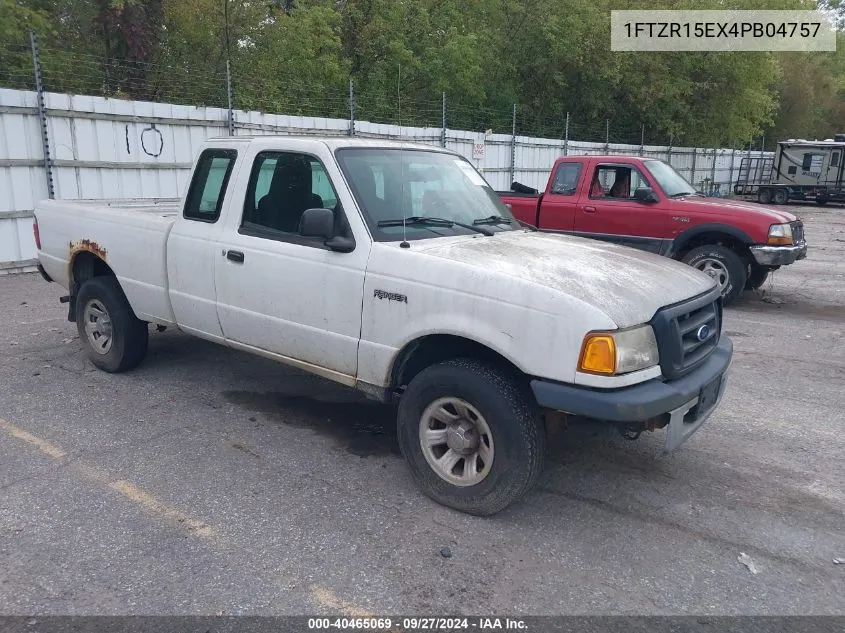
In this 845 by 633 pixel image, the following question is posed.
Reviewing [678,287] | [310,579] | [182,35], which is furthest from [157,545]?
[182,35]

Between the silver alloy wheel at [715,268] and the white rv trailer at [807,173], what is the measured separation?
21078mm

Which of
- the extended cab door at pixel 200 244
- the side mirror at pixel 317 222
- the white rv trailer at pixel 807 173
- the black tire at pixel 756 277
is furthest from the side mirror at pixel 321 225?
the white rv trailer at pixel 807 173

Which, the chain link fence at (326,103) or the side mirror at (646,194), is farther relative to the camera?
the chain link fence at (326,103)

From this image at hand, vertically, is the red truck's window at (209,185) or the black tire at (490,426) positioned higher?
the red truck's window at (209,185)

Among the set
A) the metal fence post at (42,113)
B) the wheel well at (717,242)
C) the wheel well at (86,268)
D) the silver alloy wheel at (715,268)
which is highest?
the metal fence post at (42,113)

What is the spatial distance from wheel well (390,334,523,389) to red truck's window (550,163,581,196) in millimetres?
6504

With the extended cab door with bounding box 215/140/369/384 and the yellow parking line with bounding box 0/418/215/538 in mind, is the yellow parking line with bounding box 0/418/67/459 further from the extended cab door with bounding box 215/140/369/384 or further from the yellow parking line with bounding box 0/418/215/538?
the extended cab door with bounding box 215/140/369/384

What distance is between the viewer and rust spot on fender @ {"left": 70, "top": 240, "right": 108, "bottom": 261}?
5688 millimetres

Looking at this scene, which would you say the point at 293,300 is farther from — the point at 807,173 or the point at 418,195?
the point at 807,173

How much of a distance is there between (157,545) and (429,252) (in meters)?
2.03

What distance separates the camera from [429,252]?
12.7ft

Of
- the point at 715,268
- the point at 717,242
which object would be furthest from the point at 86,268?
the point at 717,242

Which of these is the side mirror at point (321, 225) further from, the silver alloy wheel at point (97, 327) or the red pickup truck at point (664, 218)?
the red pickup truck at point (664, 218)

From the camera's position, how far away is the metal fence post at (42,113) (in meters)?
9.75
